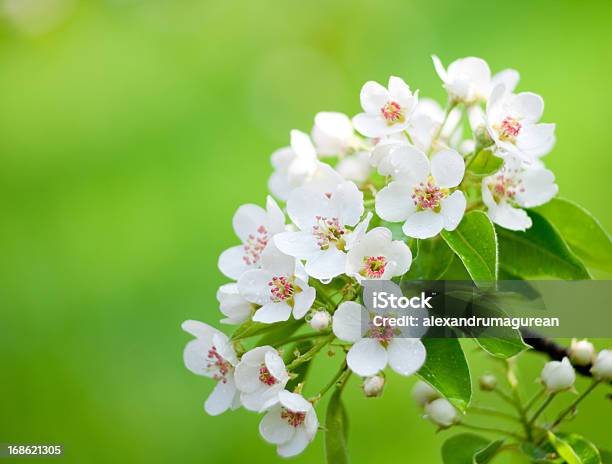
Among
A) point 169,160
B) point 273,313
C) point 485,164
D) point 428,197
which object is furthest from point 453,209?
point 169,160

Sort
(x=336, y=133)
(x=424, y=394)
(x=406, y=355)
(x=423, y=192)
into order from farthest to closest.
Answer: (x=336, y=133) < (x=424, y=394) < (x=423, y=192) < (x=406, y=355)

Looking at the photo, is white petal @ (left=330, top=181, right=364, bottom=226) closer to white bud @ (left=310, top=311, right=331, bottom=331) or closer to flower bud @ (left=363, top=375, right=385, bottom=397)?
white bud @ (left=310, top=311, right=331, bottom=331)

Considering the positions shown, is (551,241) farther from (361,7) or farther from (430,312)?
(361,7)

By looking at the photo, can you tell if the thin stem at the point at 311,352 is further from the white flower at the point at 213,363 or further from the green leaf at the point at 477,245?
the green leaf at the point at 477,245

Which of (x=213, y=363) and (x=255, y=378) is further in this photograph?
(x=213, y=363)

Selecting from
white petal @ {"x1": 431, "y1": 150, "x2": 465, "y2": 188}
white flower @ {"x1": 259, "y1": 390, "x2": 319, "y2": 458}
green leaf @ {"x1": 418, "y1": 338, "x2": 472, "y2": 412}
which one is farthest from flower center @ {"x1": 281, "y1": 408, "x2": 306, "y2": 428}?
white petal @ {"x1": 431, "y1": 150, "x2": 465, "y2": 188}

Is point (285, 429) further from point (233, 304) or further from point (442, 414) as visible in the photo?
point (442, 414)

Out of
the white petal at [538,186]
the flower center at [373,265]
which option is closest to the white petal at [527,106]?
the white petal at [538,186]
